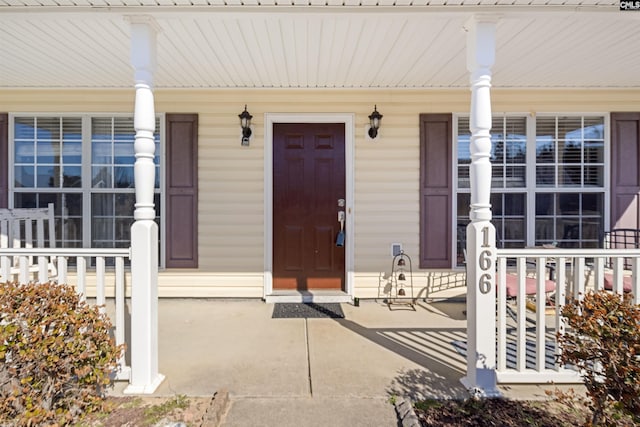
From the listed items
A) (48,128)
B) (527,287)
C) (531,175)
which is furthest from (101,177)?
(531,175)

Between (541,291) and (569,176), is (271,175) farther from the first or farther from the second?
(569,176)

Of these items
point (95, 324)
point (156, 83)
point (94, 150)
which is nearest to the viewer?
point (95, 324)

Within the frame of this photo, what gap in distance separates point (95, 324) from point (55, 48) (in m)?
2.52

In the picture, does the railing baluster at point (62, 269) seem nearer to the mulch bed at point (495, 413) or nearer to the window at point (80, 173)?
the window at point (80, 173)

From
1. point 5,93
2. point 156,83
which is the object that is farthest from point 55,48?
point 5,93

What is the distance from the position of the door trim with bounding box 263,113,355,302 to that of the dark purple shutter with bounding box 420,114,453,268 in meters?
0.84

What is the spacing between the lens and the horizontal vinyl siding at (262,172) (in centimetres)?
416

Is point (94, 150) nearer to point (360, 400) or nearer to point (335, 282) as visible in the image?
point (335, 282)

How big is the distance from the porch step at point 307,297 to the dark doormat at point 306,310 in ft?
0.20

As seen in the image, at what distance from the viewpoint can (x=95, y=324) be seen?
6.43 ft

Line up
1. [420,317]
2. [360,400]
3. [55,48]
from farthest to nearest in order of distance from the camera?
[420,317] → [55,48] → [360,400]

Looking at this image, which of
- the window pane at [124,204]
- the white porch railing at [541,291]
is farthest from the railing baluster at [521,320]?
the window pane at [124,204]

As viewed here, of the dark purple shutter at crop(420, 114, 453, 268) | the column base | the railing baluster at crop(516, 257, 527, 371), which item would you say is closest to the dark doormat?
the dark purple shutter at crop(420, 114, 453, 268)

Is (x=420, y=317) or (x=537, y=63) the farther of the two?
(x=420, y=317)
